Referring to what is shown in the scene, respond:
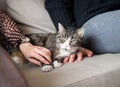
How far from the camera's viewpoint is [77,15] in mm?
1184

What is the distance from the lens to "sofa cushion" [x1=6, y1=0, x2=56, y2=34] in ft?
3.77

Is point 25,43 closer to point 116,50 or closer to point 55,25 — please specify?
point 55,25

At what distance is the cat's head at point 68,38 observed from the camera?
106 cm

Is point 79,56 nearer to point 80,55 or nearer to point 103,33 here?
point 80,55

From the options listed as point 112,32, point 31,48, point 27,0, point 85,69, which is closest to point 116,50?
point 112,32

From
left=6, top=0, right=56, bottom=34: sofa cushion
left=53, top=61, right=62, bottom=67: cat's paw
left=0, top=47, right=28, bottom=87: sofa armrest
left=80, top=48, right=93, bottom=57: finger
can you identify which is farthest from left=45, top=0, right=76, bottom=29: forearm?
left=0, top=47, right=28, bottom=87: sofa armrest

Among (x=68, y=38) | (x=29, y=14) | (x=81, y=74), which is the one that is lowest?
(x=81, y=74)

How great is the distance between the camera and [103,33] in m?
1.03

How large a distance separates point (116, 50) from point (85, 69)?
236 millimetres

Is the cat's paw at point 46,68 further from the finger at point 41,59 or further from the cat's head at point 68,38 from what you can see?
the cat's head at point 68,38

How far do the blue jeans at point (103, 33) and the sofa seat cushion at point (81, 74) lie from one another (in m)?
0.08

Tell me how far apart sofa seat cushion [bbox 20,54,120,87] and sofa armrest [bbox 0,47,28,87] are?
10 centimetres

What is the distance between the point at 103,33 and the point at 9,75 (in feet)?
1.69

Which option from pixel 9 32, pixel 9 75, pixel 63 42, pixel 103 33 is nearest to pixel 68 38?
pixel 63 42
